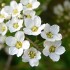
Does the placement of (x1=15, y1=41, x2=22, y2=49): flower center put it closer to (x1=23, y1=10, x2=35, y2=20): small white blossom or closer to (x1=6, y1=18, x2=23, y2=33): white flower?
(x1=6, y1=18, x2=23, y2=33): white flower

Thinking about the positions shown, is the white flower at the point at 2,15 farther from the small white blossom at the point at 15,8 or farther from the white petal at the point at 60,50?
the white petal at the point at 60,50

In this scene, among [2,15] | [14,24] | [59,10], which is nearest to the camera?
[14,24]

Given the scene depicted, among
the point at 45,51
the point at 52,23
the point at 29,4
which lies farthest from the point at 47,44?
the point at 52,23

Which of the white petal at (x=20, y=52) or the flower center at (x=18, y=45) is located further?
the flower center at (x=18, y=45)

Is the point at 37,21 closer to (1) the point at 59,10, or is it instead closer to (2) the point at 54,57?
(2) the point at 54,57

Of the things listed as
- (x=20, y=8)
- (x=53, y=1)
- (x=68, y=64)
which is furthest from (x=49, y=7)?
(x=20, y=8)

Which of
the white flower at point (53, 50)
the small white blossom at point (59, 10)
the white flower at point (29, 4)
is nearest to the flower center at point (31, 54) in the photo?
the white flower at point (53, 50)

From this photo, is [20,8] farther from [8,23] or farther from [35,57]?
[35,57]
